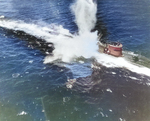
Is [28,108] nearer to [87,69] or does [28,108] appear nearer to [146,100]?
[87,69]

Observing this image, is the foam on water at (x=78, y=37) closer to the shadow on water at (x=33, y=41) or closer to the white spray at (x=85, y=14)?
the white spray at (x=85, y=14)

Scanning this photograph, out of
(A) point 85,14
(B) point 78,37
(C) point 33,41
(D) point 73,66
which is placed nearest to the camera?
(D) point 73,66

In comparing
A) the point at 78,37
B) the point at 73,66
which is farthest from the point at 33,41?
the point at 73,66

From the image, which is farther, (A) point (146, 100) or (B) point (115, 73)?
(B) point (115, 73)

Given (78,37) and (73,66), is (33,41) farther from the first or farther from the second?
(73,66)

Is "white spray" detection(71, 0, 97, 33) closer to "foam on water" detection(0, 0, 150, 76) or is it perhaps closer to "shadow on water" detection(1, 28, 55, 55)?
"foam on water" detection(0, 0, 150, 76)

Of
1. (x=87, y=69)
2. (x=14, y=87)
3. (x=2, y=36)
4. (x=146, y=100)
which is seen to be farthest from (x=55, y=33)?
(x=146, y=100)

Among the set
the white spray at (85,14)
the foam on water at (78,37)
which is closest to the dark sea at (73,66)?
the foam on water at (78,37)
